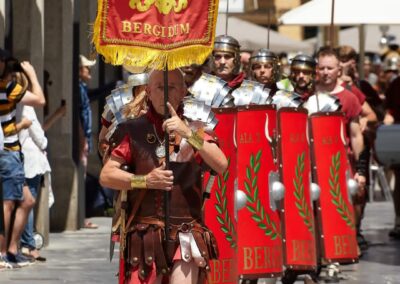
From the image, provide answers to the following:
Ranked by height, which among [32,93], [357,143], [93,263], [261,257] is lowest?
[93,263]

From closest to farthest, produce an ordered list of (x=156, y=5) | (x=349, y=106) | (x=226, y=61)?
(x=156, y=5) → (x=226, y=61) → (x=349, y=106)

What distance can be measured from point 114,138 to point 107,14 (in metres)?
0.63

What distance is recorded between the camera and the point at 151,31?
26.5 ft

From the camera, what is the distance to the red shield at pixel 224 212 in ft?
34.2

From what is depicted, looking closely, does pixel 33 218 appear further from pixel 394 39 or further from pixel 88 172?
pixel 394 39

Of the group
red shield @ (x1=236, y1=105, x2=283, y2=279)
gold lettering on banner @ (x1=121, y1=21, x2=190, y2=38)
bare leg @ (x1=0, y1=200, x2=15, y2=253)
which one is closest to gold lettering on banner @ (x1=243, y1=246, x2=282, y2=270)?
red shield @ (x1=236, y1=105, x2=283, y2=279)

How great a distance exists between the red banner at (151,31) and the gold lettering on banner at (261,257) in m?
3.50

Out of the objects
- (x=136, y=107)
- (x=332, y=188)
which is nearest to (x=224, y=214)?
(x=332, y=188)

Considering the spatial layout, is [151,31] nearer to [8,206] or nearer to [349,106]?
[8,206]

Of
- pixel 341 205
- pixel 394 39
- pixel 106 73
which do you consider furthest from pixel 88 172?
pixel 394 39

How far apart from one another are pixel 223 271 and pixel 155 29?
2.73m

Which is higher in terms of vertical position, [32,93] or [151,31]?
[151,31]

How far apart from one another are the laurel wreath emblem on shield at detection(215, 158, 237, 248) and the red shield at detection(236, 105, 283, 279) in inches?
31.2

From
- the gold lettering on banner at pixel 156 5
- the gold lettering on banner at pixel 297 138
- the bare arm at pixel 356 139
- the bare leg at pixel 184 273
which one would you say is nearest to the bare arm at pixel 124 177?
the bare leg at pixel 184 273
